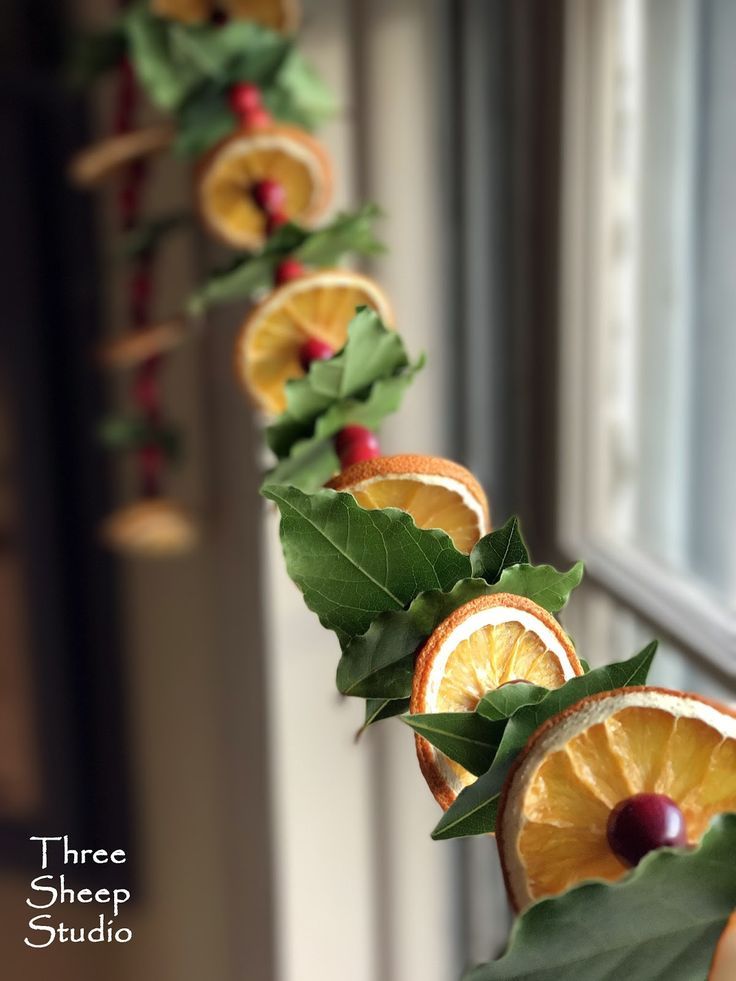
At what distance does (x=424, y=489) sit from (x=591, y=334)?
0.43m

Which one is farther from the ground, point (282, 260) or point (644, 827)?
point (282, 260)

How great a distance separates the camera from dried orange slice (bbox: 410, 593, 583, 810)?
0.26 m

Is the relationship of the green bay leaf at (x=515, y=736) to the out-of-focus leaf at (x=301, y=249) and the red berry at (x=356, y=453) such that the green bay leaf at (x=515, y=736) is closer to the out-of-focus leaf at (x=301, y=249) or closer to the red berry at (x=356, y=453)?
the red berry at (x=356, y=453)

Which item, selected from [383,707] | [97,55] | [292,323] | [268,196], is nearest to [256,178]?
[268,196]

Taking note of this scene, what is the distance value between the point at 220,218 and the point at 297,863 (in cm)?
A: 63

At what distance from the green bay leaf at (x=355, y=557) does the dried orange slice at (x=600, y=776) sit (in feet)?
0.22

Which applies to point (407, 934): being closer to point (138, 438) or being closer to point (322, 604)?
point (138, 438)

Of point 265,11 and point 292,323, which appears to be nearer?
point 292,323

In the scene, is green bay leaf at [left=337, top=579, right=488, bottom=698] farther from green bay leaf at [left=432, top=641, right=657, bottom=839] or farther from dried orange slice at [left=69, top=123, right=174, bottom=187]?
dried orange slice at [left=69, top=123, right=174, bottom=187]

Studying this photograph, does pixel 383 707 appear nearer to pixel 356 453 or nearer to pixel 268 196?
pixel 356 453

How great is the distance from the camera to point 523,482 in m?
0.82

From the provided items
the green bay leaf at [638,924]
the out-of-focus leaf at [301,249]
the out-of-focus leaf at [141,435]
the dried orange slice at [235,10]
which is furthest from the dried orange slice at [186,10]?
the green bay leaf at [638,924]

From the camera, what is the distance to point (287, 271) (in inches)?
17.8

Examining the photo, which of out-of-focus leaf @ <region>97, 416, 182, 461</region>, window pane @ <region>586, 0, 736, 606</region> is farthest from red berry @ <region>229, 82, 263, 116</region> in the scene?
out-of-focus leaf @ <region>97, 416, 182, 461</region>
